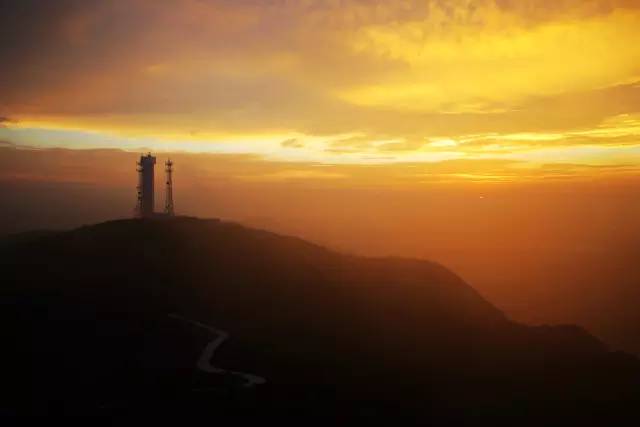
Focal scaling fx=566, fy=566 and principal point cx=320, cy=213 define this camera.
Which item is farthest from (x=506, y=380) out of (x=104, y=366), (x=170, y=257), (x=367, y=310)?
(x=170, y=257)

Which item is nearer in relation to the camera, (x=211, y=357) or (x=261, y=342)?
(x=211, y=357)

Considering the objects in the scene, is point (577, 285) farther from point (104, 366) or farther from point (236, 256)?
point (104, 366)

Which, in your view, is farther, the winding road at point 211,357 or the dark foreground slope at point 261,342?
the winding road at point 211,357

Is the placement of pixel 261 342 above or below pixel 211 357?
below

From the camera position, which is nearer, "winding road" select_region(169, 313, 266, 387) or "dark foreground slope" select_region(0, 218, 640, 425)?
"dark foreground slope" select_region(0, 218, 640, 425)
